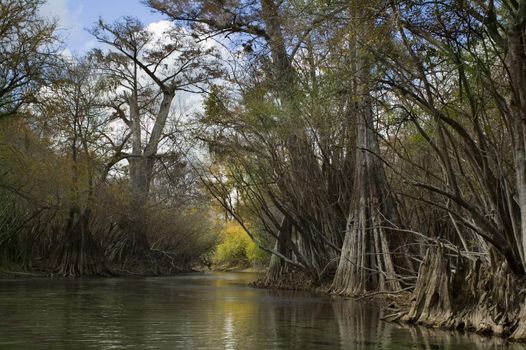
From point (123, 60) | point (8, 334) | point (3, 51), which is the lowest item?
point (8, 334)

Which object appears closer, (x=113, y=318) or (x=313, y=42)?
(x=113, y=318)

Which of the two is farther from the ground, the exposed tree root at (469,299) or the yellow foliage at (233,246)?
the yellow foliage at (233,246)

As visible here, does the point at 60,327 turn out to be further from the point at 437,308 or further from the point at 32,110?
the point at 32,110

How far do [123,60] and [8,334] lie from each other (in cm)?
2254

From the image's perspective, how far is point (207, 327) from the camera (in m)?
7.64

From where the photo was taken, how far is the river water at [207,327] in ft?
20.3

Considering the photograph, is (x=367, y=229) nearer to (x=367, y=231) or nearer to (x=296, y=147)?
(x=367, y=231)

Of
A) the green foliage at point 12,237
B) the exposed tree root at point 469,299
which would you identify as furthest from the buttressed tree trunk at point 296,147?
the green foliage at point 12,237

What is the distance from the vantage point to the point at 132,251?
30.1 m

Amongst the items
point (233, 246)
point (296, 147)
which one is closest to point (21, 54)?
point (296, 147)

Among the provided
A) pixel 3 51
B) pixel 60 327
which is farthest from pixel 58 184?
pixel 60 327

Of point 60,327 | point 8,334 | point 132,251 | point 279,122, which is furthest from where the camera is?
point 132,251

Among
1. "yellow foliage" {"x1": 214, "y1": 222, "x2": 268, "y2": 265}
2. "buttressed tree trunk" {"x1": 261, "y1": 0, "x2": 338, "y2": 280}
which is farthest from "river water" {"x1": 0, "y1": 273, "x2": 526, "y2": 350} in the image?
"yellow foliage" {"x1": 214, "y1": 222, "x2": 268, "y2": 265}

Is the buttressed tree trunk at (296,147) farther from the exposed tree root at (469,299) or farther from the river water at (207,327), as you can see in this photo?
the exposed tree root at (469,299)
